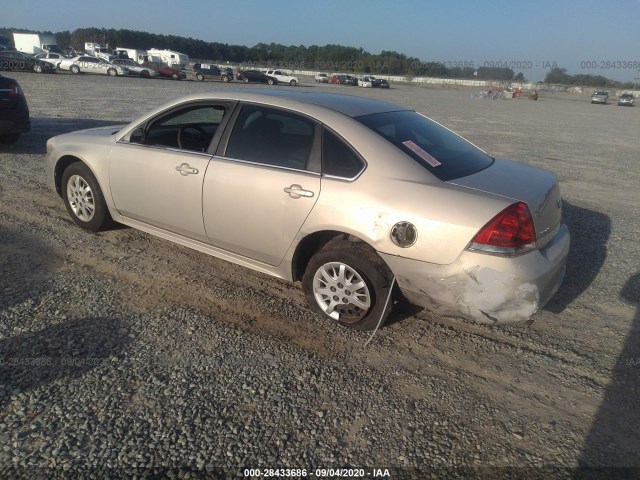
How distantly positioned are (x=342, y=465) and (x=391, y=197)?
1677 mm

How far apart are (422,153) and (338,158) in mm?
624

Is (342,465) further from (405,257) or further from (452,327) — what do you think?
(452,327)

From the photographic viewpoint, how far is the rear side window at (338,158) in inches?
137

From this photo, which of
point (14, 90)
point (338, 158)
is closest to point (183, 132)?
point (338, 158)

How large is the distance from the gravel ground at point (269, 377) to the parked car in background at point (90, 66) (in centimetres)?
4391

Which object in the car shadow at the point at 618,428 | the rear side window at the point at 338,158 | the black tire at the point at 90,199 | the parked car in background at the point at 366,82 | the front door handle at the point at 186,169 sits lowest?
the parked car in background at the point at 366,82

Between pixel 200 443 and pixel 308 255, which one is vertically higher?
pixel 308 255

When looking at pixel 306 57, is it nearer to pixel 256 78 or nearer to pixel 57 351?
pixel 256 78

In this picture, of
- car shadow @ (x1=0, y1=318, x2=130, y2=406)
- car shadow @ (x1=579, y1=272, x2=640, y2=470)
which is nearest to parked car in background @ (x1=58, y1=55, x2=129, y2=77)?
car shadow @ (x1=0, y1=318, x2=130, y2=406)

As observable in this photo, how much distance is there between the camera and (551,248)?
3430 mm

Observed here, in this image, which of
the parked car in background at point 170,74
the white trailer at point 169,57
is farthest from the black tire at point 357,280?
the white trailer at point 169,57

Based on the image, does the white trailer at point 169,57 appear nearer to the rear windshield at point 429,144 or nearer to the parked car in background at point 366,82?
the parked car in background at point 366,82

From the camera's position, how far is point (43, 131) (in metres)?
10.7

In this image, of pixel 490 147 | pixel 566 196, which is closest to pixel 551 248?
pixel 566 196
